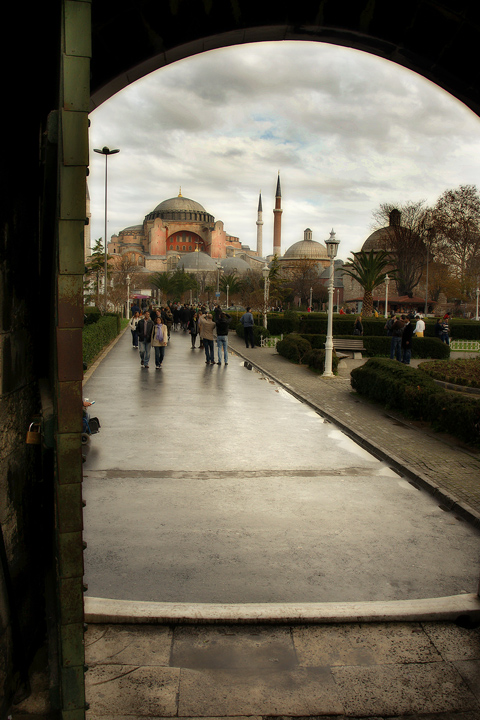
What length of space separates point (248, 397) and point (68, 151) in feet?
33.6

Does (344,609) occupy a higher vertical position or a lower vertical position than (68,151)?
lower

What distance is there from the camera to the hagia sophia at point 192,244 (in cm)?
10175

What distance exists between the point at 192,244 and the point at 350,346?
335 ft

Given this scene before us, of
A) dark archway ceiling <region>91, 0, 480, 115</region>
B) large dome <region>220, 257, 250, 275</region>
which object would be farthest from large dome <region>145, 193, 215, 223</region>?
dark archway ceiling <region>91, 0, 480, 115</region>

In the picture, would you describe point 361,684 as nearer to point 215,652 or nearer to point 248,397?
point 215,652

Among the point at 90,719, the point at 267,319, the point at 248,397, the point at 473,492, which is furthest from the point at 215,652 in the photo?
the point at 267,319

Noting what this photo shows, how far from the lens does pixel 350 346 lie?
22.0 m

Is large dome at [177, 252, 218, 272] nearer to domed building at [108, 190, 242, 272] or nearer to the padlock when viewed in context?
domed building at [108, 190, 242, 272]

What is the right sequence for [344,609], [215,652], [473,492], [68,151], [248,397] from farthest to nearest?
[248,397] < [473,492] < [344,609] < [215,652] < [68,151]

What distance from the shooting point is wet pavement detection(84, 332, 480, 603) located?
3.74 m

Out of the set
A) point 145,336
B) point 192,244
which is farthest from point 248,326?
point 192,244

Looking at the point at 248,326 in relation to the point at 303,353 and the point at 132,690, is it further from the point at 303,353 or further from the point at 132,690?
the point at 132,690

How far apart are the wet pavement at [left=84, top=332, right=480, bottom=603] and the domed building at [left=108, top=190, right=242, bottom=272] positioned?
104 meters

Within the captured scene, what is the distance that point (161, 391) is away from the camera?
1218cm
